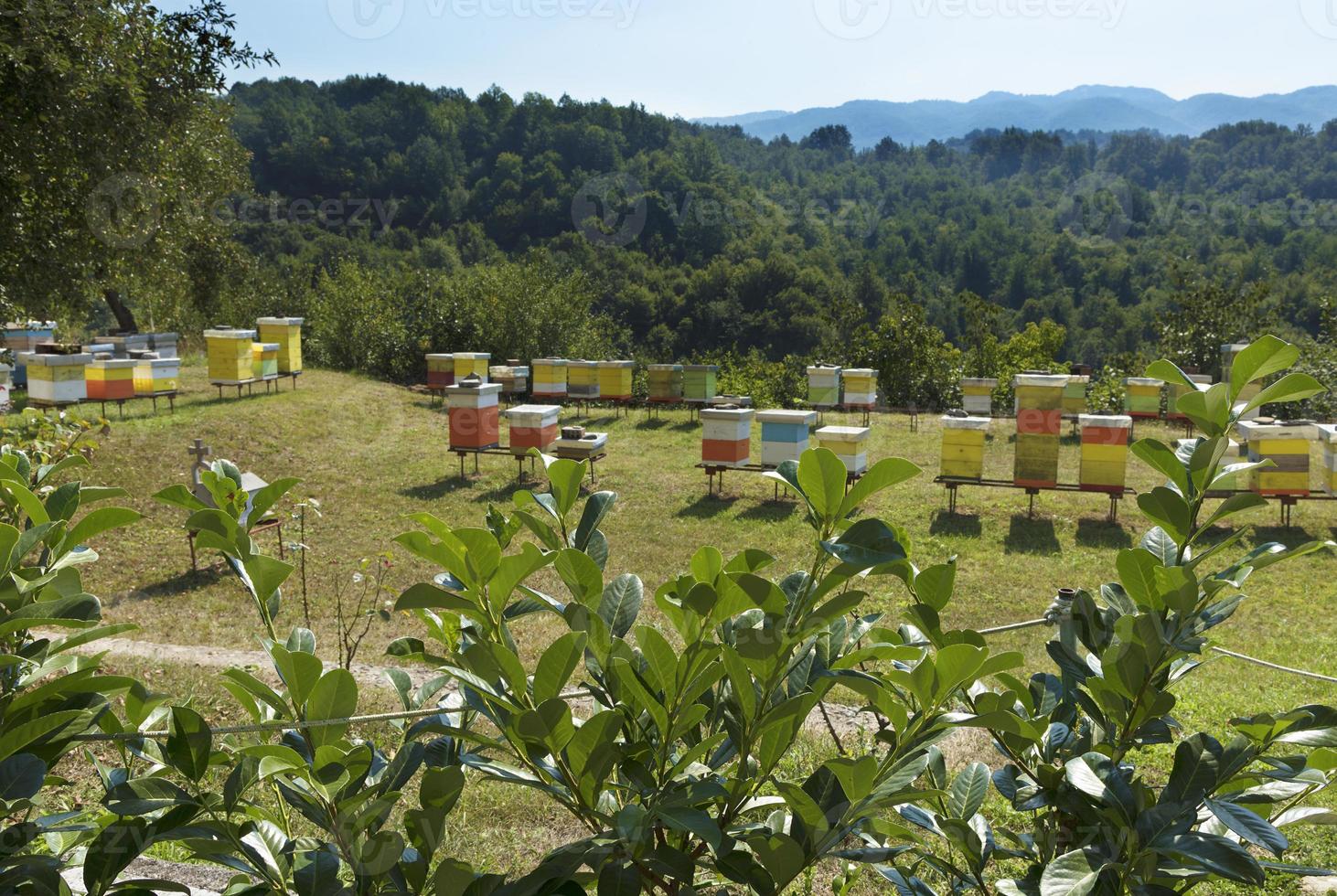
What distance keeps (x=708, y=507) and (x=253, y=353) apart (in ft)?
24.9

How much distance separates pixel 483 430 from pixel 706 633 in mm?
10273

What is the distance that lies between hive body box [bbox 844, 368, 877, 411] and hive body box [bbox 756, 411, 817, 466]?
4914 millimetres

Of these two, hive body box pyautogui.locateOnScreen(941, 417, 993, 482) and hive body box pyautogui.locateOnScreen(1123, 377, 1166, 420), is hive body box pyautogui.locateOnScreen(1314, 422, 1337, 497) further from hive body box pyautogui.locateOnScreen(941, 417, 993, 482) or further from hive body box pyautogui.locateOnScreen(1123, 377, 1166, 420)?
hive body box pyautogui.locateOnScreen(1123, 377, 1166, 420)

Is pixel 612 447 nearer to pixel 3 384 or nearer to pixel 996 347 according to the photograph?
pixel 3 384

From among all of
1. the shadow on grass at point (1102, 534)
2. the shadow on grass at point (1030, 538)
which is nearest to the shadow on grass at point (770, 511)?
the shadow on grass at point (1030, 538)

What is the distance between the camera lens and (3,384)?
10789 millimetres

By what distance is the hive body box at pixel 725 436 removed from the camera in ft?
33.3

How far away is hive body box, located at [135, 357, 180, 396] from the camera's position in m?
11.6

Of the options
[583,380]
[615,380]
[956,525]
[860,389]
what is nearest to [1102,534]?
[956,525]

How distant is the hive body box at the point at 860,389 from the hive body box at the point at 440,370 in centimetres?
668

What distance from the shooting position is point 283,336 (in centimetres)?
1477

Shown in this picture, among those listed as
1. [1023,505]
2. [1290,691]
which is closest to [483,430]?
[1023,505]

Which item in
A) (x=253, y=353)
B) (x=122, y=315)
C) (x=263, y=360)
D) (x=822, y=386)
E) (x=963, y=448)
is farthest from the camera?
(x=122, y=315)

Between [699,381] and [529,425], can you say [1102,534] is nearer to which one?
[529,425]
